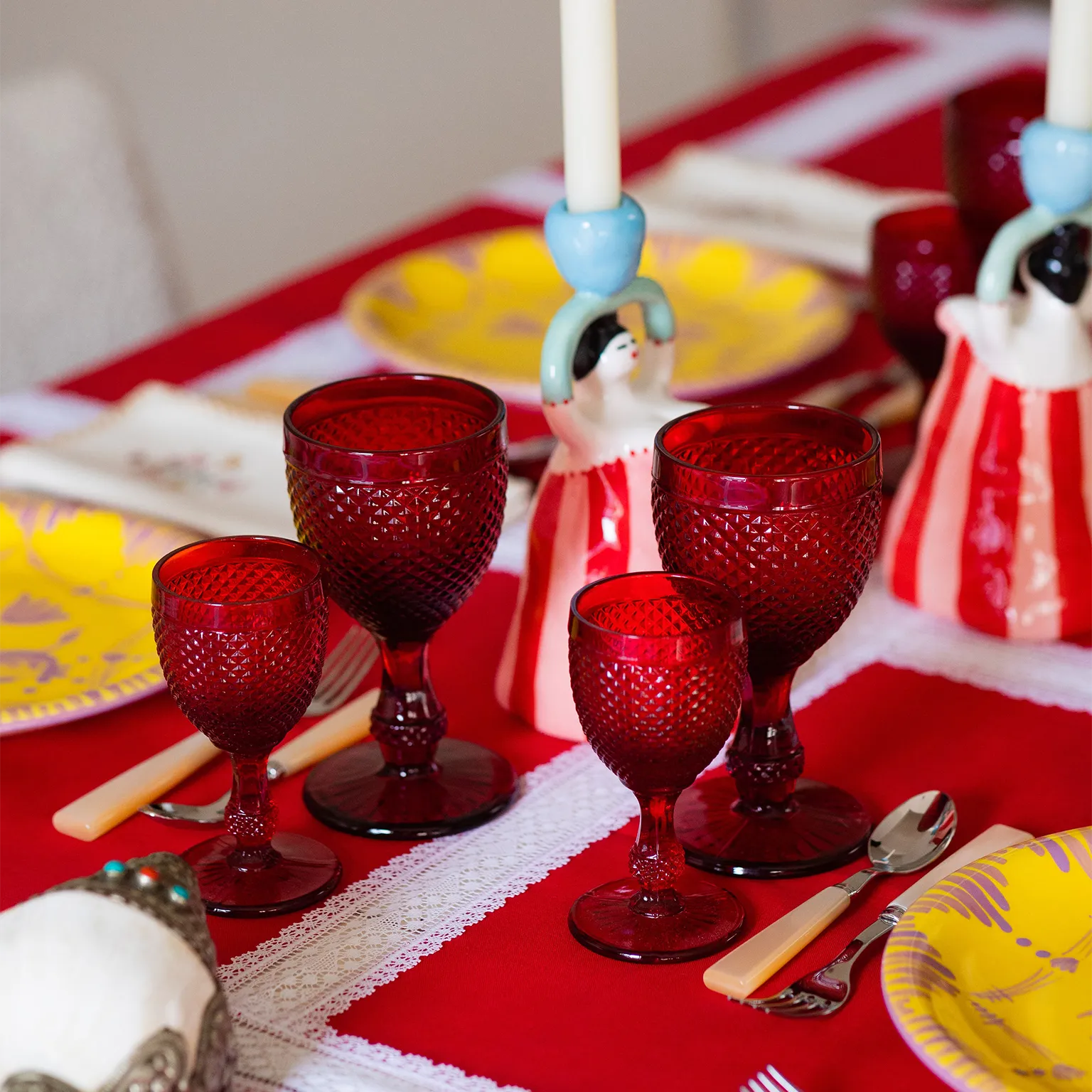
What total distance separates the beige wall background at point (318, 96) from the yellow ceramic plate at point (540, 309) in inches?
64.1

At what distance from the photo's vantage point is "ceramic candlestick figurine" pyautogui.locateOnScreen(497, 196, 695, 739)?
2.29 feet

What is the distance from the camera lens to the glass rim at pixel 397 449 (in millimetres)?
625

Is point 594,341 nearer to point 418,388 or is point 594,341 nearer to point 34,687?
point 418,388

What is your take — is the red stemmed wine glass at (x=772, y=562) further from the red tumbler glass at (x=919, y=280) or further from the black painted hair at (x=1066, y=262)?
the red tumbler glass at (x=919, y=280)

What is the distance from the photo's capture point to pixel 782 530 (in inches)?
23.6

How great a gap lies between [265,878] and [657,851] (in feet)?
0.52

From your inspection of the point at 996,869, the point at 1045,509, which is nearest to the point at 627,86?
the point at 1045,509

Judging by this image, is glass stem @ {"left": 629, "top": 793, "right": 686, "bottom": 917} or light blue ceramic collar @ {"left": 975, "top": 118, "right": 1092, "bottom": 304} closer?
glass stem @ {"left": 629, "top": 793, "right": 686, "bottom": 917}

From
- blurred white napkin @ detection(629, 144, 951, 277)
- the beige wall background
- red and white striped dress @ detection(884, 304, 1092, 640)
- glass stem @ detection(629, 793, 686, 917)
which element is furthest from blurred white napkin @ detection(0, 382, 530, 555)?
the beige wall background

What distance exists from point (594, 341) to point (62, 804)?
1.02ft

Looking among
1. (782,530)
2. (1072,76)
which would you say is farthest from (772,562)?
(1072,76)

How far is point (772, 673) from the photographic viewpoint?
647mm

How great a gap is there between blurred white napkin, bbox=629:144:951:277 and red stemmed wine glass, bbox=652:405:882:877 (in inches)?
25.8

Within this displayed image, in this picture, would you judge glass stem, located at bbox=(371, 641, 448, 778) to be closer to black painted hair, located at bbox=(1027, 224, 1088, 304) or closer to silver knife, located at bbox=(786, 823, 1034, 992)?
silver knife, located at bbox=(786, 823, 1034, 992)
